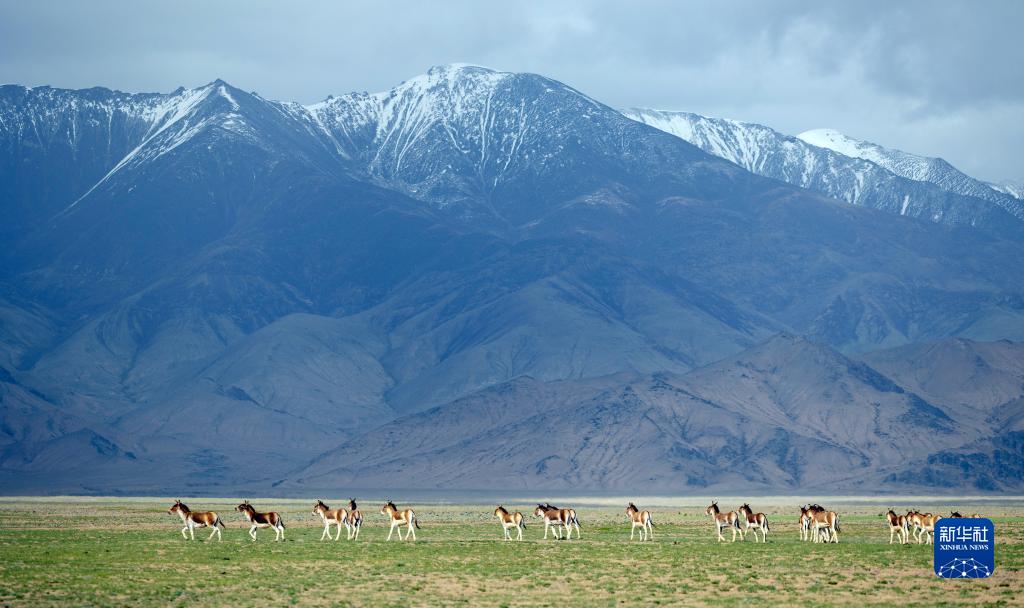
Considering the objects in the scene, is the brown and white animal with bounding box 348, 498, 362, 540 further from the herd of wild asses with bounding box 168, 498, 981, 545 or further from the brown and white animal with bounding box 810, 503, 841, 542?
the brown and white animal with bounding box 810, 503, 841, 542

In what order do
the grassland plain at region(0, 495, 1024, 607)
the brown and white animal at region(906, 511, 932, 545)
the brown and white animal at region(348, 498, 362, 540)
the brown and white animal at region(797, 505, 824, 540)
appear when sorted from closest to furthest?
the grassland plain at region(0, 495, 1024, 607)
the brown and white animal at region(906, 511, 932, 545)
the brown and white animal at region(348, 498, 362, 540)
the brown and white animal at region(797, 505, 824, 540)

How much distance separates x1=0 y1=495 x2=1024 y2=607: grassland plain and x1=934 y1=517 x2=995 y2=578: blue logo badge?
18.2 inches

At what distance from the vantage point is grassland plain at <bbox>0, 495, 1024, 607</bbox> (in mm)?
45031

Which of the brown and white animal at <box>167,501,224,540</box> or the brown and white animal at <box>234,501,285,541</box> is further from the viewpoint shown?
the brown and white animal at <box>167,501,224,540</box>

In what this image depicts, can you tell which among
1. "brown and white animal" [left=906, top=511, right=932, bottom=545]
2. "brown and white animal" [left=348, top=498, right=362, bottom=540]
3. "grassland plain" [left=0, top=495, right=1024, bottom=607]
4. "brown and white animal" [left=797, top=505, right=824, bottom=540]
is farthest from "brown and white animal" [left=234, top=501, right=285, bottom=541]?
"brown and white animal" [left=906, top=511, right=932, bottom=545]

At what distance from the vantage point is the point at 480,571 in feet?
170

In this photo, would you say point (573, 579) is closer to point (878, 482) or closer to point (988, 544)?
point (988, 544)

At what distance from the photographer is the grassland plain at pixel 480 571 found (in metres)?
45.0

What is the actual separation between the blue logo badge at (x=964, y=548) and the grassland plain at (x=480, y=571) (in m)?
0.46

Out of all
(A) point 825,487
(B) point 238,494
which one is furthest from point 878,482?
(B) point 238,494

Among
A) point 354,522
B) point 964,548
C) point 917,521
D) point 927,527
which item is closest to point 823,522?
point 927,527

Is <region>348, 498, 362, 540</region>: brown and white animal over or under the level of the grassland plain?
over

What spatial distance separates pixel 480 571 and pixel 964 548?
53.8 ft

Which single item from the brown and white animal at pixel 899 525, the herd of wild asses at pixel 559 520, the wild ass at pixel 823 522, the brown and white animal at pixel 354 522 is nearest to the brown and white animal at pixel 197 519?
the herd of wild asses at pixel 559 520
